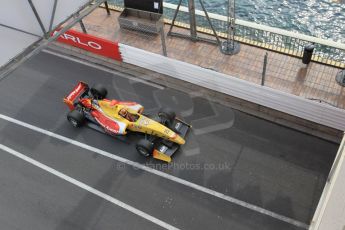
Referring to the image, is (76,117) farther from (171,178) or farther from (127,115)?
(171,178)

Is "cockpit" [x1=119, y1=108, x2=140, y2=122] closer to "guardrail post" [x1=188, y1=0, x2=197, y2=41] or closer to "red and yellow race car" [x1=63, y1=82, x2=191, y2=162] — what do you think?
"red and yellow race car" [x1=63, y1=82, x2=191, y2=162]

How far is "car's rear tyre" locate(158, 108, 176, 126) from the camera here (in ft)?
33.7

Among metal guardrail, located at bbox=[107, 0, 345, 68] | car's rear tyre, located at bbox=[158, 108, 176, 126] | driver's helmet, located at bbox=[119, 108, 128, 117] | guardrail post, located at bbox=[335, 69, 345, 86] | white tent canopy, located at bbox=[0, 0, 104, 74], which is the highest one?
white tent canopy, located at bbox=[0, 0, 104, 74]

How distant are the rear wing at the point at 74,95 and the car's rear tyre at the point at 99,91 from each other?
0.88 ft

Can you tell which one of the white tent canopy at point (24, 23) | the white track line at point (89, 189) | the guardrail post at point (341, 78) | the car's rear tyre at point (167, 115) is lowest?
the white track line at point (89, 189)

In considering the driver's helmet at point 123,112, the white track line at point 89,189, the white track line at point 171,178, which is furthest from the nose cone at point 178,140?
the white track line at point 89,189

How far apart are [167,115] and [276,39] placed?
470 cm

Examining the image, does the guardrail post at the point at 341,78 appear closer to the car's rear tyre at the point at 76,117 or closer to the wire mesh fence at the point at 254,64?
the wire mesh fence at the point at 254,64

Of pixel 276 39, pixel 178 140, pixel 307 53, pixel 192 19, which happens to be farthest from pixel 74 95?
pixel 307 53

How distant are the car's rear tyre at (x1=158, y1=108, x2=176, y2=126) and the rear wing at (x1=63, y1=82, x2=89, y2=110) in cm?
280

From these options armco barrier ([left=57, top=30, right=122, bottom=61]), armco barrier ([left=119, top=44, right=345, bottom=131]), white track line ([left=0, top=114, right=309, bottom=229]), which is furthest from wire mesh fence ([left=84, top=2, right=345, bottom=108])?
white track line ([left=0, top=114, right=309, bottom=229])

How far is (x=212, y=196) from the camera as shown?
9203 millimetres

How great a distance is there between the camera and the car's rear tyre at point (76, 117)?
10.6m

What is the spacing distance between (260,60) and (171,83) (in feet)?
10.2
